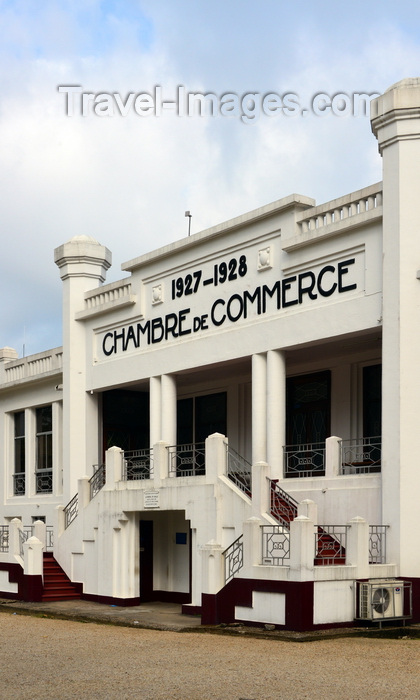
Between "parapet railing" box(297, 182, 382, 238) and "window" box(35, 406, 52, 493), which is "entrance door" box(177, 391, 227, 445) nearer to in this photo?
"window" box(35, 406, 52, 493)

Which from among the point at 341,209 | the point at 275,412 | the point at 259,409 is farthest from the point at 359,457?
the point at 341,209

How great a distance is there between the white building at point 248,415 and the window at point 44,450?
0.07 m

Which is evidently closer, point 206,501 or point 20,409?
point 206,501

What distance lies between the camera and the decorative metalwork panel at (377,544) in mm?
16906

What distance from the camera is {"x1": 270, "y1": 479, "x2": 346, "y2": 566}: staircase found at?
1766cm

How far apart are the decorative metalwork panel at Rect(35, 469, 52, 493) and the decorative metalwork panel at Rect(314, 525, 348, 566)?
40.9ft

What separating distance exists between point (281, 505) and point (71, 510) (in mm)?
8466

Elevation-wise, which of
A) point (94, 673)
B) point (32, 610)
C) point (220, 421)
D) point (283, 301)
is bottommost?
point (32, 610)

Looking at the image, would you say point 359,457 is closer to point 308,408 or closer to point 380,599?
point 308,408

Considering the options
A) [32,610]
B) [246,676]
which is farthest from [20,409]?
[246,676]

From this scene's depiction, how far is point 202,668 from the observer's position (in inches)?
501

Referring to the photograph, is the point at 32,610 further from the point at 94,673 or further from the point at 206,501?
the point at 94,673

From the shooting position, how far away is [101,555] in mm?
23125

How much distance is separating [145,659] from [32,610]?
8752 millimetres
